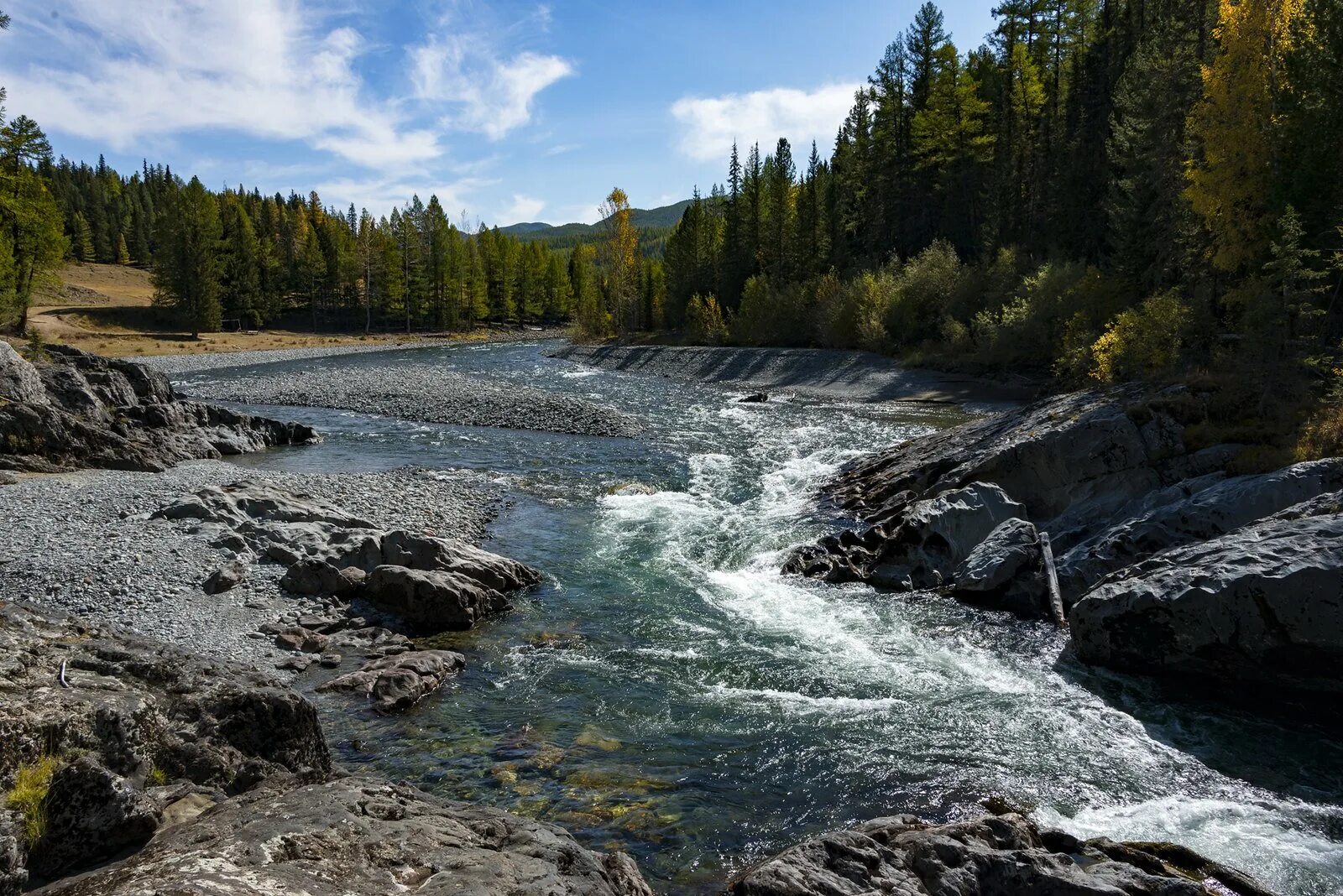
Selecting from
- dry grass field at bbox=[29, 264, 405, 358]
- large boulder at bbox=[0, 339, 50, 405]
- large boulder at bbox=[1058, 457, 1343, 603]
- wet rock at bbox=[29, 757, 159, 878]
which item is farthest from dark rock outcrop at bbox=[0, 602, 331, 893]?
dry grass field at bbox=[29, 264, 405, 358]

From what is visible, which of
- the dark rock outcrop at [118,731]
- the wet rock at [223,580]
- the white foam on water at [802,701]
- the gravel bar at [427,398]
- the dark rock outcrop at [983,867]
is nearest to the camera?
the dark rock outcrop at [118,731]

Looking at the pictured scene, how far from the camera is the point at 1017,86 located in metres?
61.0

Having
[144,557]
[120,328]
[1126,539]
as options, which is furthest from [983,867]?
[120,328]

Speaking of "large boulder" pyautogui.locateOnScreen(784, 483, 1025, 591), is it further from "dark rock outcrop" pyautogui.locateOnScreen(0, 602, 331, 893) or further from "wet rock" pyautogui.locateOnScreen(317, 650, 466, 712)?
"dark rock outcrop" pyautogui.locateOnScreen(0, 602, 331, 893)

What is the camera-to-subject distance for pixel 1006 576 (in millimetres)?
13969

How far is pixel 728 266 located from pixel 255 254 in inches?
2360

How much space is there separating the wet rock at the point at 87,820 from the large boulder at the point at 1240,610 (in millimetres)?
11963

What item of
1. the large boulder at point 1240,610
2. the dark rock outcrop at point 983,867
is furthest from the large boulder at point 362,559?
the large boulder at point 1240,610

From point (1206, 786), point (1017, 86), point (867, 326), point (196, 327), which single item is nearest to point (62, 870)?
point (1206, 786)

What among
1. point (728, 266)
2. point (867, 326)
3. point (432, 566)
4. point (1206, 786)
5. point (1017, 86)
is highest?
point (1017, 86)

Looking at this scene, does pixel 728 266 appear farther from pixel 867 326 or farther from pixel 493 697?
pixel 493 697

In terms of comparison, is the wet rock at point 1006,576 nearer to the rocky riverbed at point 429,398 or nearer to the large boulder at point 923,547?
the large boulder at point 923,547

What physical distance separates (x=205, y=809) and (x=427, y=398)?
123 feet

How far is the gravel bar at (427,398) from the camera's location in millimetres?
34656
